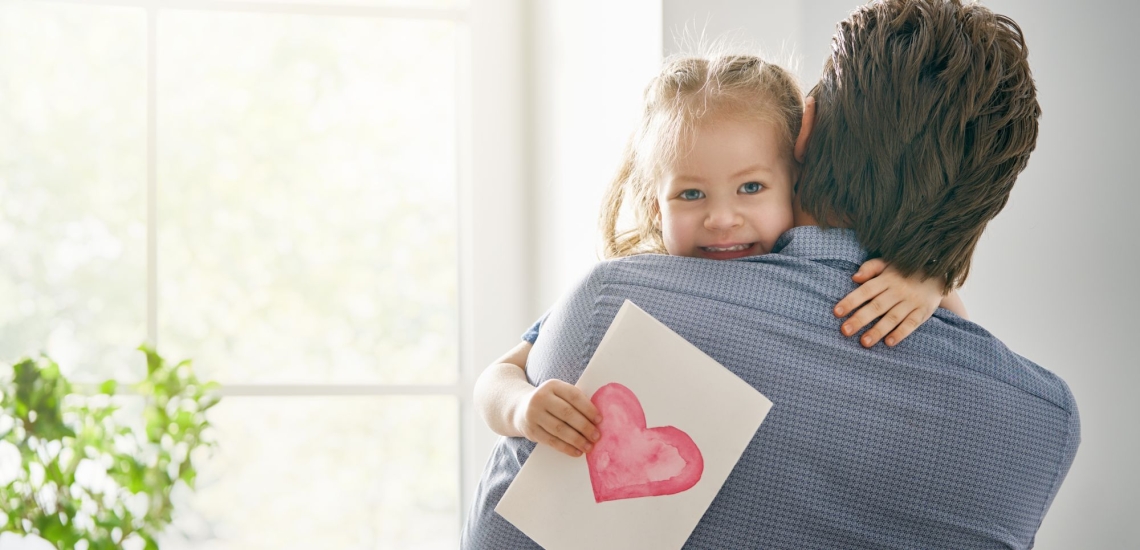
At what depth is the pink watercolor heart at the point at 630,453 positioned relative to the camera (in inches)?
24.2

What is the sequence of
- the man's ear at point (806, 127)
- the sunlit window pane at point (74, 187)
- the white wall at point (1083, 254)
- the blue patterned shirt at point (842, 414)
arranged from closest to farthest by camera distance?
the blue patterned shirt at point (842, 414)
the man's ear at point (806, 127)
the white wall at point (1083, 254)
the sunlit window pane at point (74, 187)

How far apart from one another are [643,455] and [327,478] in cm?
141

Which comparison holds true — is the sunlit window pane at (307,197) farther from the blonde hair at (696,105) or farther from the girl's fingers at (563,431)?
the girl's fingers at (563,431)

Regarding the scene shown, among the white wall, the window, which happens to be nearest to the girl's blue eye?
the white wall

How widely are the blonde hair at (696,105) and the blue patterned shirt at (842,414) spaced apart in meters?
0.20

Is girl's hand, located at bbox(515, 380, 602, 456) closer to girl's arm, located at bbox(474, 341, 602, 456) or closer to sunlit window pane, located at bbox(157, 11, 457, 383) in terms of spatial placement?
girl's arm, located at bbox(474, 341, 602, 456)

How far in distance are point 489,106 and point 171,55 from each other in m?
0.66

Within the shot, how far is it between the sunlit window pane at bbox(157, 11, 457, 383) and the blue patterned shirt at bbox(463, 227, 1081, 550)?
1.29 metres

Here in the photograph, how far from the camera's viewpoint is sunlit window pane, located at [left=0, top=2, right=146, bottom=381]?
172 centimetres

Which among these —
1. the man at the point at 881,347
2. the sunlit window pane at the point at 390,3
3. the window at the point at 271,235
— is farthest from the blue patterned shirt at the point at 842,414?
the sunlit window pane at the point at 390,3

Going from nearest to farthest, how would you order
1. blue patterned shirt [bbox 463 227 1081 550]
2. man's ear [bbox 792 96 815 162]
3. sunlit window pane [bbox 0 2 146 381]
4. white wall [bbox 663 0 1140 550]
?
blue patterned shirt [bbox 463 227 1081 550]
man's ear [bbox 792 96 815 162]
white wall [bbox 663 0 1140 550]
sunlit window pane [bbox 0 2 146 381]

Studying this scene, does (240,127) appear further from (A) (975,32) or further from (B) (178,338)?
(A) (975,32)

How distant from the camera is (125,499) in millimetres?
1644

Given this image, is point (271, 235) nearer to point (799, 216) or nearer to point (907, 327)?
point (799, 216)
